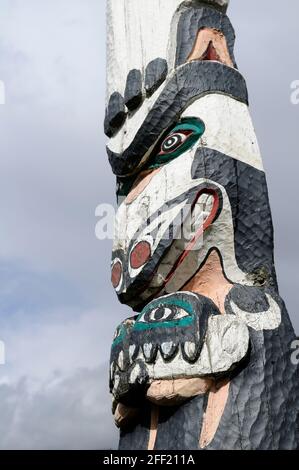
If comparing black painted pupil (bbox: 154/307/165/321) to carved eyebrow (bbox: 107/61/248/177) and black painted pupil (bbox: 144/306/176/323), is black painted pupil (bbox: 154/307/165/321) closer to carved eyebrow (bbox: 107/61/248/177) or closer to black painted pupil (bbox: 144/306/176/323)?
black painted pupil (bbox: 144/306/176/323)

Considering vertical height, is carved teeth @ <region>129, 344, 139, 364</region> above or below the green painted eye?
below

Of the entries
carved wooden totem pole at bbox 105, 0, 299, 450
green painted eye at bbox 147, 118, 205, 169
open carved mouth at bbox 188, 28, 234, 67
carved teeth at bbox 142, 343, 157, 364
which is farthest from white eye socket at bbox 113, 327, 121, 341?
open carved mouth at bbox 188, 28, 234, 67

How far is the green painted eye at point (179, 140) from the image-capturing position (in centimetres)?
417

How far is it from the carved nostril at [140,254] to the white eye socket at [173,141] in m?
0.63

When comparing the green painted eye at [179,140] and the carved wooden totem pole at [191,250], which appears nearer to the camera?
the carved wooden totem pole at [191,250]

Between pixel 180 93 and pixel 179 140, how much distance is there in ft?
1.05

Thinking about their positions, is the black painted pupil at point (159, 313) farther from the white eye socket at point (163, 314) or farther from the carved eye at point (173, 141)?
the carved eye at point (173, 141)

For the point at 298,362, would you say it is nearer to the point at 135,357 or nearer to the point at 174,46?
the point at 135,357

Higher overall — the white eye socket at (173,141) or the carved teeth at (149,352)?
the white eye socket at (173,141)

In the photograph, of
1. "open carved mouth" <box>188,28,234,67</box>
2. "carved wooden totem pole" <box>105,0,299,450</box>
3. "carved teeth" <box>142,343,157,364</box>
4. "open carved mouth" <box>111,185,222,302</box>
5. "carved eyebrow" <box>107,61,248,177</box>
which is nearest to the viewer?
"carved wooden totem pole" <box>105,0,299,450</box>

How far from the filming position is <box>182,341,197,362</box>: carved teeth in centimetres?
350

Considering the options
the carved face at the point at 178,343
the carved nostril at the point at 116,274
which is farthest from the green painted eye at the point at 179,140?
the carved face at the point at 178,343

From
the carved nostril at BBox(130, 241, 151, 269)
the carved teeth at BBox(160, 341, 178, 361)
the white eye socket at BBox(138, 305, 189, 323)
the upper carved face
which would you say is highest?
the upper carved face
